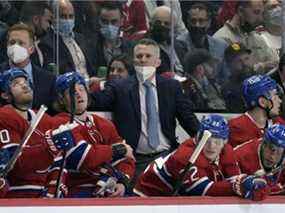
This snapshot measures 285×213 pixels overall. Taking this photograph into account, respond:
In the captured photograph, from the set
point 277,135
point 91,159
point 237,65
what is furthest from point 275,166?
point 237,65

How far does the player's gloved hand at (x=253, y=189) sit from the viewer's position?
5.34 m

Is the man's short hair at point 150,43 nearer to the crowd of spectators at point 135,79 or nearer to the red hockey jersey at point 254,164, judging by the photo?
the crowd of spectators at point 135,79

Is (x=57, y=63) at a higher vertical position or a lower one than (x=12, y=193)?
higher

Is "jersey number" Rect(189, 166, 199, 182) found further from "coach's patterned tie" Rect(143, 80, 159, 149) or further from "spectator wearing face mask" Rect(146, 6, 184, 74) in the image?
"spectator wearing face mask" Rect(146, 6, 184, 74)

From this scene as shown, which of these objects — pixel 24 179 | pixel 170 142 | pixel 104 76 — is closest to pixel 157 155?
pixel 170 142

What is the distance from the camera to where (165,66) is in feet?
21.6

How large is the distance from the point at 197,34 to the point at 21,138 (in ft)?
5.41

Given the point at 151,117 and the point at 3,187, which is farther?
the point at 151,117

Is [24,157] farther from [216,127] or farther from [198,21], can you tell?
[198,21]

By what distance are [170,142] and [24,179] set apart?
3.84 feet

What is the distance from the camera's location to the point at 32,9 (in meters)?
6.37

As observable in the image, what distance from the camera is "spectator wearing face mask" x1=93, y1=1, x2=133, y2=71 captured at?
6.45 metres

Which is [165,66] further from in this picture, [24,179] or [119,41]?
[24,179]

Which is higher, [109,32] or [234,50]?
[109,32]
